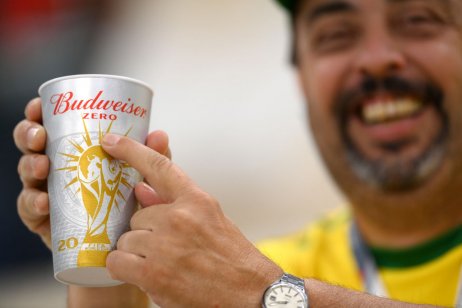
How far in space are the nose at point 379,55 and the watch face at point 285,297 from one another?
0.84m

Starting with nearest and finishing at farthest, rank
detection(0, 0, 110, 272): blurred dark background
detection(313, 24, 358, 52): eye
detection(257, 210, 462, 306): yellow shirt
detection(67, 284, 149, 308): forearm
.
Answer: detection(67, 284, 149, 308): forearm
detection(257, 210, 462, 306): yellow shirt
detection(313, 24, 358, 52): eye
detection(0, 0, 110, 272): blurred dark background

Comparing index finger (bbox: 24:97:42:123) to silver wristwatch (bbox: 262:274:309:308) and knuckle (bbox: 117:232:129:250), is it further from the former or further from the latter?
silver wristwatch (bbox: 262:274:309:308)

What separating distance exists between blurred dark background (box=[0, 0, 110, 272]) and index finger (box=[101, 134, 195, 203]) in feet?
8.72

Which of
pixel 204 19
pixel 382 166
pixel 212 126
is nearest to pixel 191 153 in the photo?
pixel 212 126

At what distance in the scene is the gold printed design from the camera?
2.93 ft

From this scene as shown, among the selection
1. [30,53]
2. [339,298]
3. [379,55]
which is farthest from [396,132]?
[30,53]

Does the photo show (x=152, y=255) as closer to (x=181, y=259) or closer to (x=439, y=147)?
(x=181, y=259)

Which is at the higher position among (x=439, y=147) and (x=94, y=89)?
(x=94, y=89)

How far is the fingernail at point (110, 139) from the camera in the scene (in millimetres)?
904

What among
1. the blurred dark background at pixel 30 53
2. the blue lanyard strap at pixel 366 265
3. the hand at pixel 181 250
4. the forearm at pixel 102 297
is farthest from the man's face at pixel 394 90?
the blurred dark background at pixel 30 53

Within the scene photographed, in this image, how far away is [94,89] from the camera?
3.04 feet

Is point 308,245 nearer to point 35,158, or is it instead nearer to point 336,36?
point 336,36

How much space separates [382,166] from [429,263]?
0.24 metres

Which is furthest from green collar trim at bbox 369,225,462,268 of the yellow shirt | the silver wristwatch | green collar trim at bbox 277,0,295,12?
the silver wristwatch
